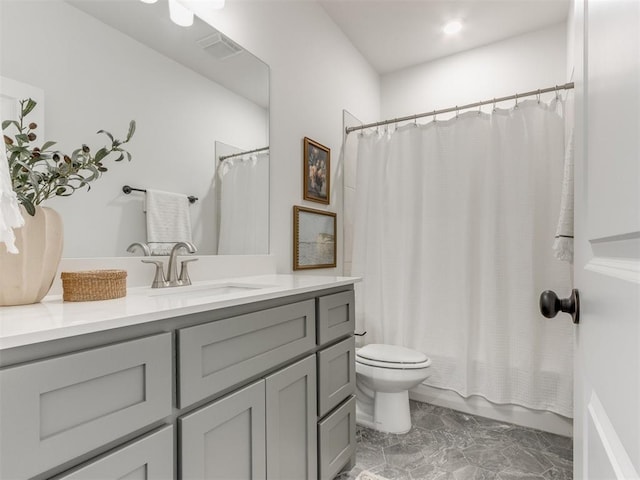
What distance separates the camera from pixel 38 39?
1038 millimetres

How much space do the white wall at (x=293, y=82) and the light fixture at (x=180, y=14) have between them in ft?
0.22

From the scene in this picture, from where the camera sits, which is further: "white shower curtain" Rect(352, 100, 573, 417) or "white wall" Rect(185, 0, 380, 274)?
"white shower curtain" Rect(352, 100, 573, 417)

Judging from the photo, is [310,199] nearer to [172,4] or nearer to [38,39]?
[172,4]

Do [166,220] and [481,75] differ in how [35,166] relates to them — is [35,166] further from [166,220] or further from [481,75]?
[481,75]

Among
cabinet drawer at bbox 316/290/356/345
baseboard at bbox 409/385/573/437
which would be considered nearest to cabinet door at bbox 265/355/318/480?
cabinet drawer at bbox 316/290/356/345

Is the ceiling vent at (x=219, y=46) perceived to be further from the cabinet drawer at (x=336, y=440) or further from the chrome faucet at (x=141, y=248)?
the cabinet drawer at (x=336, y=440)

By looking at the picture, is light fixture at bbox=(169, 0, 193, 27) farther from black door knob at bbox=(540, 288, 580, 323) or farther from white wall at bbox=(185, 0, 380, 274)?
black door knob at bbox=(540, 288, 580, 323)

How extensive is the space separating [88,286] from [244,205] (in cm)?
88

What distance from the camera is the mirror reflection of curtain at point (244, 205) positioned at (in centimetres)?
165

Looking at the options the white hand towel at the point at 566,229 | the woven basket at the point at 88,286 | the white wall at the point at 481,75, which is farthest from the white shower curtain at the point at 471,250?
the woven basket at the point at 88,286

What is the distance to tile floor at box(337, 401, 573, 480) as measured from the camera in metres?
1.64

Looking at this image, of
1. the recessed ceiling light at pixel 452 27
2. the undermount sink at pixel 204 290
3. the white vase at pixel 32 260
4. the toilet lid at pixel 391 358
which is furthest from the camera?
the recessed ceiling light at pixel 452 27

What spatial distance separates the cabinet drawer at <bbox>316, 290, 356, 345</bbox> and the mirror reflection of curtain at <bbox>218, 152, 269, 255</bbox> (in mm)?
550

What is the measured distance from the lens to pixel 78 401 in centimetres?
67
